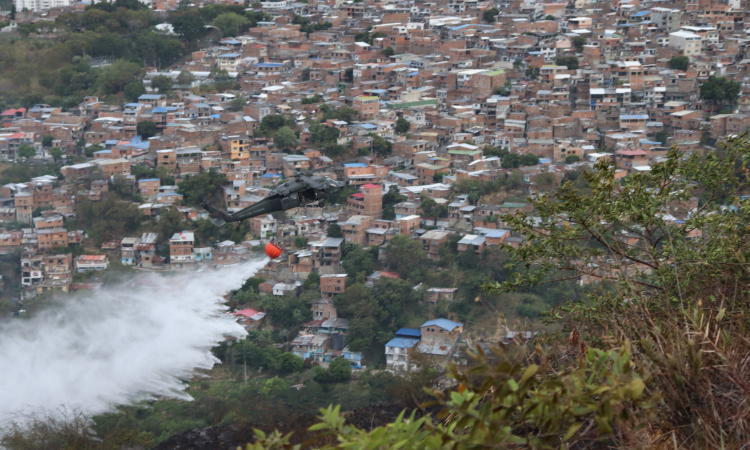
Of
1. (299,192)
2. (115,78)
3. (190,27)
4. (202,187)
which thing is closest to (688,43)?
(202,187)

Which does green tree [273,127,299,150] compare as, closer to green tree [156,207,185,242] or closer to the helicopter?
green tree [156,207,185,242]

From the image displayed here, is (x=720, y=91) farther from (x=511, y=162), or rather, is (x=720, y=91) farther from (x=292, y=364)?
(x=292, y=364)

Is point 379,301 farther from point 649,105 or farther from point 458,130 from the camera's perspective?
point 649,105

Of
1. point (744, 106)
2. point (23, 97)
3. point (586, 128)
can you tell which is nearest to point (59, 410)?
point (586, 128)

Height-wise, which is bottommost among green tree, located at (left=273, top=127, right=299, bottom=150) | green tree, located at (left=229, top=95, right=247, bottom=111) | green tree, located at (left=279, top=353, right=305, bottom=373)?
green tree, located at (left=279, top=353, right=305, bottom=373)

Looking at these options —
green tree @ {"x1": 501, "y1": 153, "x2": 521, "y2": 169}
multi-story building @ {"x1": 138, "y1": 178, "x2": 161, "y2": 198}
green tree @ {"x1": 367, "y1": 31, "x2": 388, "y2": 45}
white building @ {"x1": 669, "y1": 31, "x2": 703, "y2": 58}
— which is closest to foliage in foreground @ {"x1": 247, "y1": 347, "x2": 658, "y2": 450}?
green tree @ {"x1": 501, "y1": 153, "x2": 521, "y2": 169}
